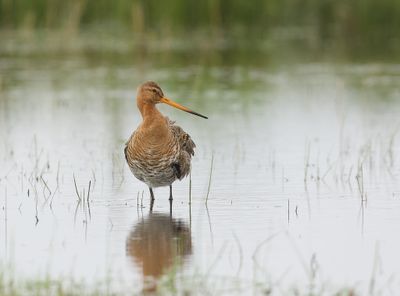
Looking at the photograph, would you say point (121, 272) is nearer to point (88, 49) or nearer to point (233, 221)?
point (233, 221)

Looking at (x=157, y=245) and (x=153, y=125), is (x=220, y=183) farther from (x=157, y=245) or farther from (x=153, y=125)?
(x=157, y=245)

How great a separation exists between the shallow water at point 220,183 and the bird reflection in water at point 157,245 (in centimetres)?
2

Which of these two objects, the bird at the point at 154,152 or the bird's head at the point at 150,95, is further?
the bird's head at the point at 150,95

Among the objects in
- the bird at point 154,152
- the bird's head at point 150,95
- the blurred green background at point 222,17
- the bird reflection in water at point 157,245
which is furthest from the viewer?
the blurred green background at point 222,17

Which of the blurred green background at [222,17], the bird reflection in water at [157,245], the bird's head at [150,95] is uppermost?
the blurred green background at [222,17]

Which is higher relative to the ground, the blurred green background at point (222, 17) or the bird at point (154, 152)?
the blurred green background at point (222, 17)

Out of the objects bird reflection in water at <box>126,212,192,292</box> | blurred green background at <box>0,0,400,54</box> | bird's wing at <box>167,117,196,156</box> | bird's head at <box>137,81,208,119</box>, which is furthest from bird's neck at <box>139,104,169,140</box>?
blurred green background at <box>0,0,400,54</box>

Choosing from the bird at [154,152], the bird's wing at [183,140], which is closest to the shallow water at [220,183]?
the bird at [154,152]

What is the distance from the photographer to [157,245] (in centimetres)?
734

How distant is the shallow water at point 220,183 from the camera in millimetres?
6629

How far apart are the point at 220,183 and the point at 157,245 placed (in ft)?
7.93

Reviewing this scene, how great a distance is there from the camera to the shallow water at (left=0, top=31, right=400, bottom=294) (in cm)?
663

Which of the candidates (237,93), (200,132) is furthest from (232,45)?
(200,132)

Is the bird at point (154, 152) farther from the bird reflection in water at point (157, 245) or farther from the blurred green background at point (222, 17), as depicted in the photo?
the blurred green background at point (222, 17)
